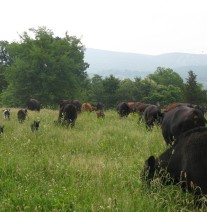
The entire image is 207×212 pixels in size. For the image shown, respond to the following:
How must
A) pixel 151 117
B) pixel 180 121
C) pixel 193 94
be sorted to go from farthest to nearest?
pixel 193 94, pixel 151 117, pixel 180 121

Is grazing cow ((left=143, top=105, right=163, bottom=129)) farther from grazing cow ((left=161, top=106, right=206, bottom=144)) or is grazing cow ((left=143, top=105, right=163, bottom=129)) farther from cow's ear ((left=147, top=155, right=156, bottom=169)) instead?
cow's ear ((left=147, top=155, right=156, bottom=169))

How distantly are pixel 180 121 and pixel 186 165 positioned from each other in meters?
4.09

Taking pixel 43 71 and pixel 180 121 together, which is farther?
pixel 43 71

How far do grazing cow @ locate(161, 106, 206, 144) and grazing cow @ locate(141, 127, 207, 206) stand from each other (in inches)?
103

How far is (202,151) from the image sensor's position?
547cm

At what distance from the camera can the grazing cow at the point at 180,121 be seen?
30.1 ft

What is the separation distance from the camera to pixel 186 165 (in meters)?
5.57

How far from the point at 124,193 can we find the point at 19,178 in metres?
2.13

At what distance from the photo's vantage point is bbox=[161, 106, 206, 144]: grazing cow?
9.17m

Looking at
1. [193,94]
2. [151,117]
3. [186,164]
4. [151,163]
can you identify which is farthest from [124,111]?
[193,94]

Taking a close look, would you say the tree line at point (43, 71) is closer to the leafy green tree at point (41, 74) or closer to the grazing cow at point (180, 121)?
the leafy green tree at point (41, 74)

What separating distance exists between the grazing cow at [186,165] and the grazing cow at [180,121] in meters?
2.61

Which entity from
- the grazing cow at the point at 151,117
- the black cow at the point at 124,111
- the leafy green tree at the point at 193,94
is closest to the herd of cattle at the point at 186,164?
the grazing cow at the point at 151,117

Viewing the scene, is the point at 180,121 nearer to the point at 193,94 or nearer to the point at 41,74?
the point at 41,74
